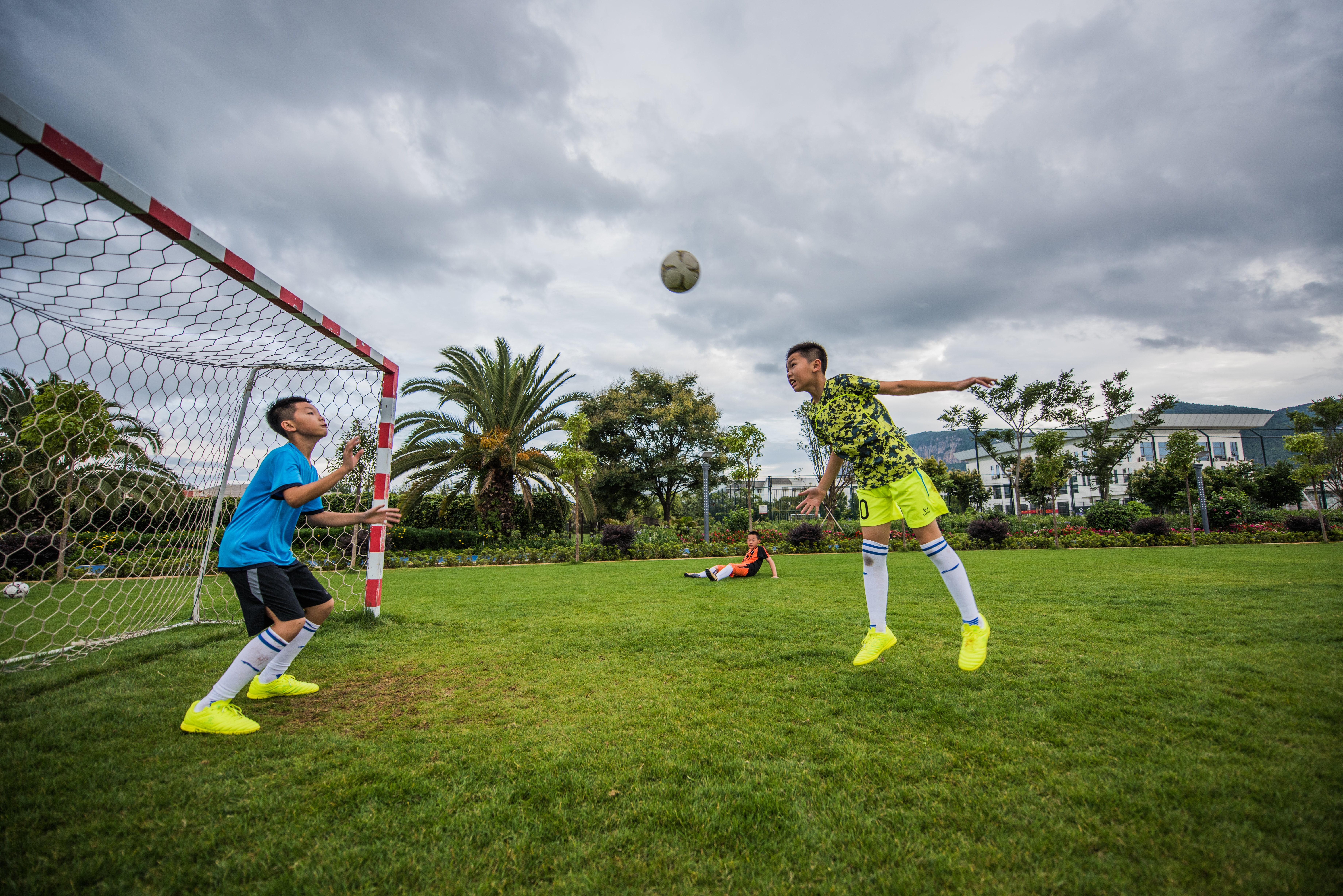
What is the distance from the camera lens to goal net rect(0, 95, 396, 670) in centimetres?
329

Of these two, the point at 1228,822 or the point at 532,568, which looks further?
the point at 532,568

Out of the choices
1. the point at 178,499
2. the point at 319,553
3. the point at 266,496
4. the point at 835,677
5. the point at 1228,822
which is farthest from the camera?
the point at 319,553

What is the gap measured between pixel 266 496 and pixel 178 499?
4.17 m

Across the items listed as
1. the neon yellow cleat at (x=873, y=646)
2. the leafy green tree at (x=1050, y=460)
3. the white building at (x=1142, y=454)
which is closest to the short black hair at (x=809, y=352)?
the neon yellow cleat at (x=873, y=646)

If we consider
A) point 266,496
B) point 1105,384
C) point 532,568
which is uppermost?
point 1105,384

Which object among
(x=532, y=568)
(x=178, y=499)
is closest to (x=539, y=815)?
(x=178, y=499)

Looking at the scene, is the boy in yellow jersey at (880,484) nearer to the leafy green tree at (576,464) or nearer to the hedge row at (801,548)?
the leafy green tree at (576,464)

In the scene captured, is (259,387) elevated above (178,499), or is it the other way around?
(259,387)

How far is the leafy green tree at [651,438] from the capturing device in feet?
104

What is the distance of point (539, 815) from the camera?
212 centimetres

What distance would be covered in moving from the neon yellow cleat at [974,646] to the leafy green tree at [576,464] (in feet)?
43.8

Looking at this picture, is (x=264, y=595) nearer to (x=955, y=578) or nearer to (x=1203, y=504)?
(x=955, y=578)

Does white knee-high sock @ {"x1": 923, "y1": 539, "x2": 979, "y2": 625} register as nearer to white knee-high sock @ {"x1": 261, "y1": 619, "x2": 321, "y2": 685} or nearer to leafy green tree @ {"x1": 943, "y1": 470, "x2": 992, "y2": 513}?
white knee-high sock @ {"x1": 261, "y1": 619, "x2": 321, "y2": 685}

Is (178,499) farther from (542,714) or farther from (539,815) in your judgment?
(539,815)
